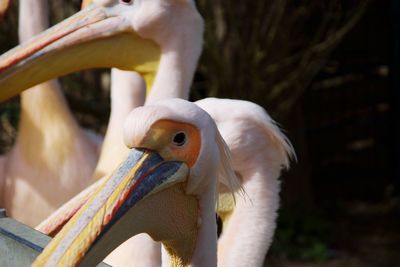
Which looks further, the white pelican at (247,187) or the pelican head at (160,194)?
the white pelican at (247,187)

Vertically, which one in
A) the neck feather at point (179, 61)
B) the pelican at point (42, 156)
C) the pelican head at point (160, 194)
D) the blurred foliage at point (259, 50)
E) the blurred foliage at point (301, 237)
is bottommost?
the blurred foliage at point (301, 237)

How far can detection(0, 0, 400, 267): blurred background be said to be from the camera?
4816 millimetres

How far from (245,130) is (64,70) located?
0.66m

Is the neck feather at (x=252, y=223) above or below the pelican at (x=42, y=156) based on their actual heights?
above

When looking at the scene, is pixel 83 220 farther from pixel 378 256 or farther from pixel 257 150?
pixel 378 256

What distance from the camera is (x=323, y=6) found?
518 cm

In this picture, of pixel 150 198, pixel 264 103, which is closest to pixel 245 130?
pixel 150 198

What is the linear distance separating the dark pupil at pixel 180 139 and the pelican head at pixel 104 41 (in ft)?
3.47

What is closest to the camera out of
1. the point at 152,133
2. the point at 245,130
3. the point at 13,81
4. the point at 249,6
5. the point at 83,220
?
the point at 83,220

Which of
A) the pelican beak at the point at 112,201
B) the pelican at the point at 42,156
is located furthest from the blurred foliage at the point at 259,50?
the pelican beak at the point at 112,201

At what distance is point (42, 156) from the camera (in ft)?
11.9

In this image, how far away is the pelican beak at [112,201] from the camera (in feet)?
5.87

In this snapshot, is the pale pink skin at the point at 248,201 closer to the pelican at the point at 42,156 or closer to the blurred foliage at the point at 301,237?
the pelican at the point at 42,156

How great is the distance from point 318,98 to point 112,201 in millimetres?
3990
